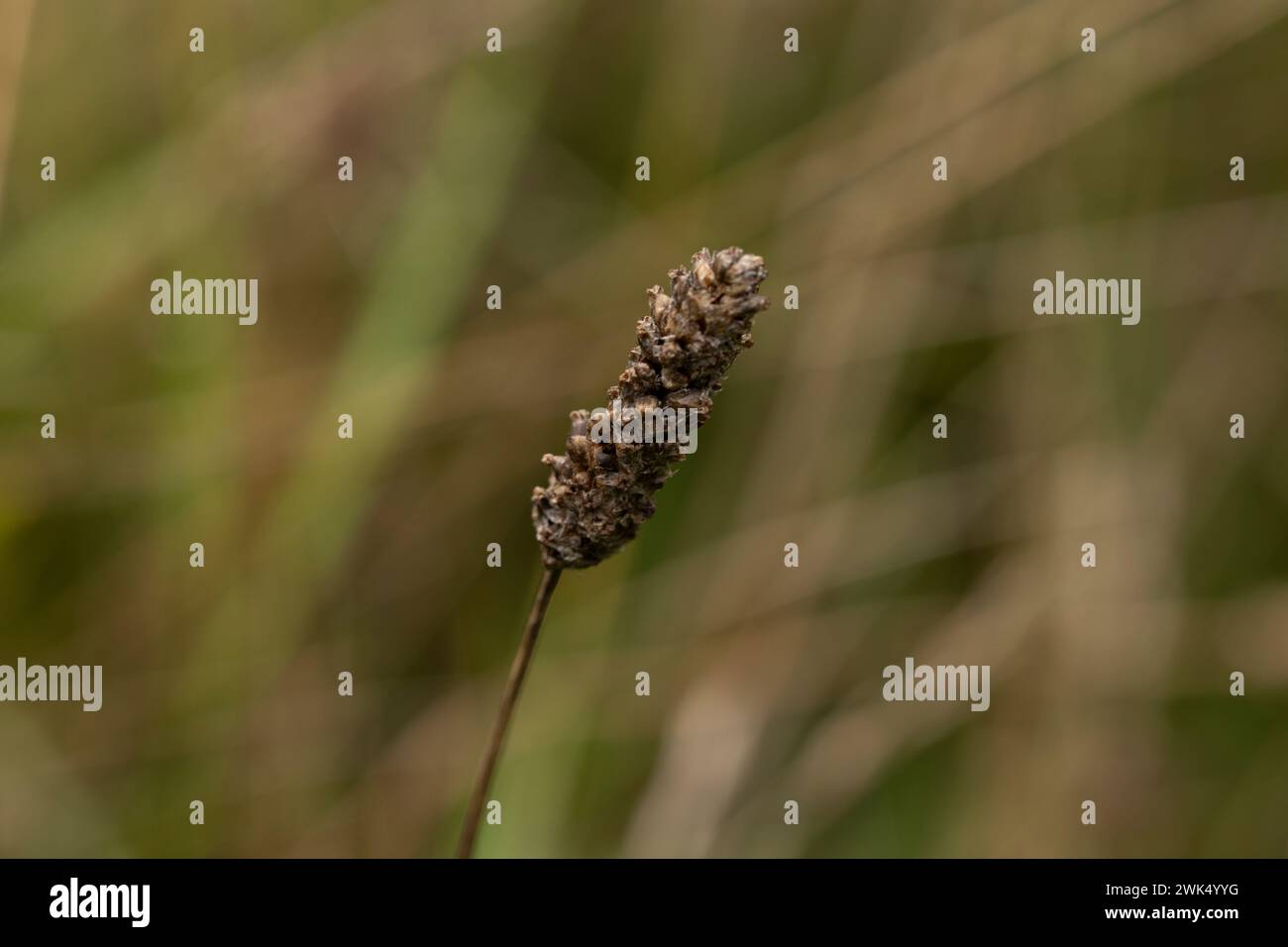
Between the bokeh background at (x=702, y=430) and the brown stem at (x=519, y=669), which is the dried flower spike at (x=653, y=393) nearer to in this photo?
the brown stem at (x=519, y=669)

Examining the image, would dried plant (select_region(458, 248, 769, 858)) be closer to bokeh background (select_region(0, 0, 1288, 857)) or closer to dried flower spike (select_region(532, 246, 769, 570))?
dried flower spike (select_region(532, 246, 769, 570))

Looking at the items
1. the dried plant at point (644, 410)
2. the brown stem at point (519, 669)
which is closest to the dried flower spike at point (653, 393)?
the dried plant at point (644, 410)

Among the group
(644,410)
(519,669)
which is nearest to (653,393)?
(644,410)

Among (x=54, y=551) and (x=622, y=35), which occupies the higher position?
(x=622, y=35)

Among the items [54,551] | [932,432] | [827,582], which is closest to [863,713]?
[827,582]

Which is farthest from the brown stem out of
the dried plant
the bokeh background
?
the bokeh background
